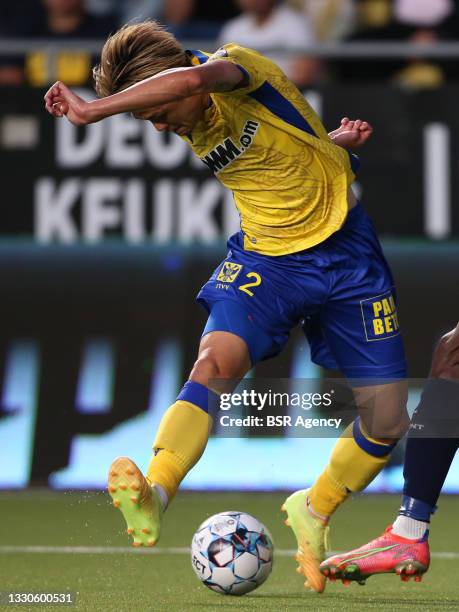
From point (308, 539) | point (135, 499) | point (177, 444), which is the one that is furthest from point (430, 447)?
point (135, 499)

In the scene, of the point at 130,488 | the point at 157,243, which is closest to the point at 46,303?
the point at 157,243

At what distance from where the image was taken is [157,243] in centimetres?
916

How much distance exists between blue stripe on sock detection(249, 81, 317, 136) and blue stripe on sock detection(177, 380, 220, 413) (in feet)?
3.69

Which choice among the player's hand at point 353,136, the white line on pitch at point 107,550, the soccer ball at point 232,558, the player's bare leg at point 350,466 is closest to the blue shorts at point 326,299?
the player's bare leg at point 350,466

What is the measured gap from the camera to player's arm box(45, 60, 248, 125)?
4410 mm

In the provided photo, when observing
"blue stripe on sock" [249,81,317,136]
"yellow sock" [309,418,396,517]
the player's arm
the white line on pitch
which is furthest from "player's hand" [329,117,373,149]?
the white line on pitch

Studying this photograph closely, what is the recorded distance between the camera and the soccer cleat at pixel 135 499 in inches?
170

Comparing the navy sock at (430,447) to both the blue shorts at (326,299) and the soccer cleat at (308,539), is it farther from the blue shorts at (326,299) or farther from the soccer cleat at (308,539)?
the soccer cleat at (308,539)

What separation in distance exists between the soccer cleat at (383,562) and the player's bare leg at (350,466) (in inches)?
4.4

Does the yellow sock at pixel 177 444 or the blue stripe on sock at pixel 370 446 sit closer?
the yellow sock at pixel 177 444

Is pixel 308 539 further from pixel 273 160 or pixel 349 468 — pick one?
pixel 273 160

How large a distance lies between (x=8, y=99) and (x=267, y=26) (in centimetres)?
193

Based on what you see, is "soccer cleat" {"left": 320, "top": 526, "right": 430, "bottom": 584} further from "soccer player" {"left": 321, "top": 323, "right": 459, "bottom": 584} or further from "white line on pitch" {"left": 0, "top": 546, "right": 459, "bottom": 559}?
"white line on pitch" {"left": 0, "top": 546, "right": 459, "bottom": 559}

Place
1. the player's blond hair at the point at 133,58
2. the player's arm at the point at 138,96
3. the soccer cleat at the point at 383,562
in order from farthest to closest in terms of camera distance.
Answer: the soccer cleat at the point at 383,562 < the player's blond hair at the point at 133,58 < the player's arm at the point at 138,96
